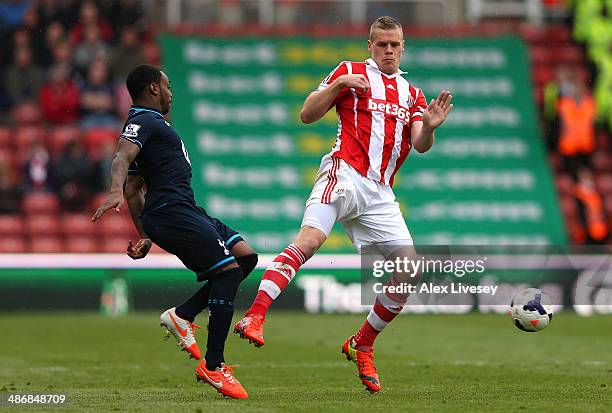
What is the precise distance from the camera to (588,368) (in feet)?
33.5

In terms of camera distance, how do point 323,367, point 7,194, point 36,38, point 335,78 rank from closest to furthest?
point 335,78
point 323,367
point 7,194
point 36,38

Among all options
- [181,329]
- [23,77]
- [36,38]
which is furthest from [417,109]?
[36,38]

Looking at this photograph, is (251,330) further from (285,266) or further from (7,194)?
(7,194)

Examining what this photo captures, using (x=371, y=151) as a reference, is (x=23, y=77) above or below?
below

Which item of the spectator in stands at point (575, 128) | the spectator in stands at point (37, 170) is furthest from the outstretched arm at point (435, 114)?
the spectator in stands at point (575, 128)

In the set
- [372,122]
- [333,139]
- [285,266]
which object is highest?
[372,122]

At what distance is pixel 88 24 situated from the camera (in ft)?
68.4

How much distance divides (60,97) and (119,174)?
43.0ft

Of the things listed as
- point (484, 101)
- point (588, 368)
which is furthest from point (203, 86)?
point (588, 368)

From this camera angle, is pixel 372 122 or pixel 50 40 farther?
pixel 50 40

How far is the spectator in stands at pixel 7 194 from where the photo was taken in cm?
1905

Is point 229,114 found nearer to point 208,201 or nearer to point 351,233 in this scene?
point 208,201

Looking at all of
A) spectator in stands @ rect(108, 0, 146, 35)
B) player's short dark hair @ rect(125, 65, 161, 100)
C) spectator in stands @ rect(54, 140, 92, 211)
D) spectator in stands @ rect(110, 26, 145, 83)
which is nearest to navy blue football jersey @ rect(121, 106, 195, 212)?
player's short dark hair @ rect(125, 65, 161, 100)

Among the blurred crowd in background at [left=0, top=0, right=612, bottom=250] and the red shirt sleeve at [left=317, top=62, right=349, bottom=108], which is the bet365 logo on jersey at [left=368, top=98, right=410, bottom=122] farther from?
the blurred crowd in background at [left=0, top=0, right=612, bottom=250]
